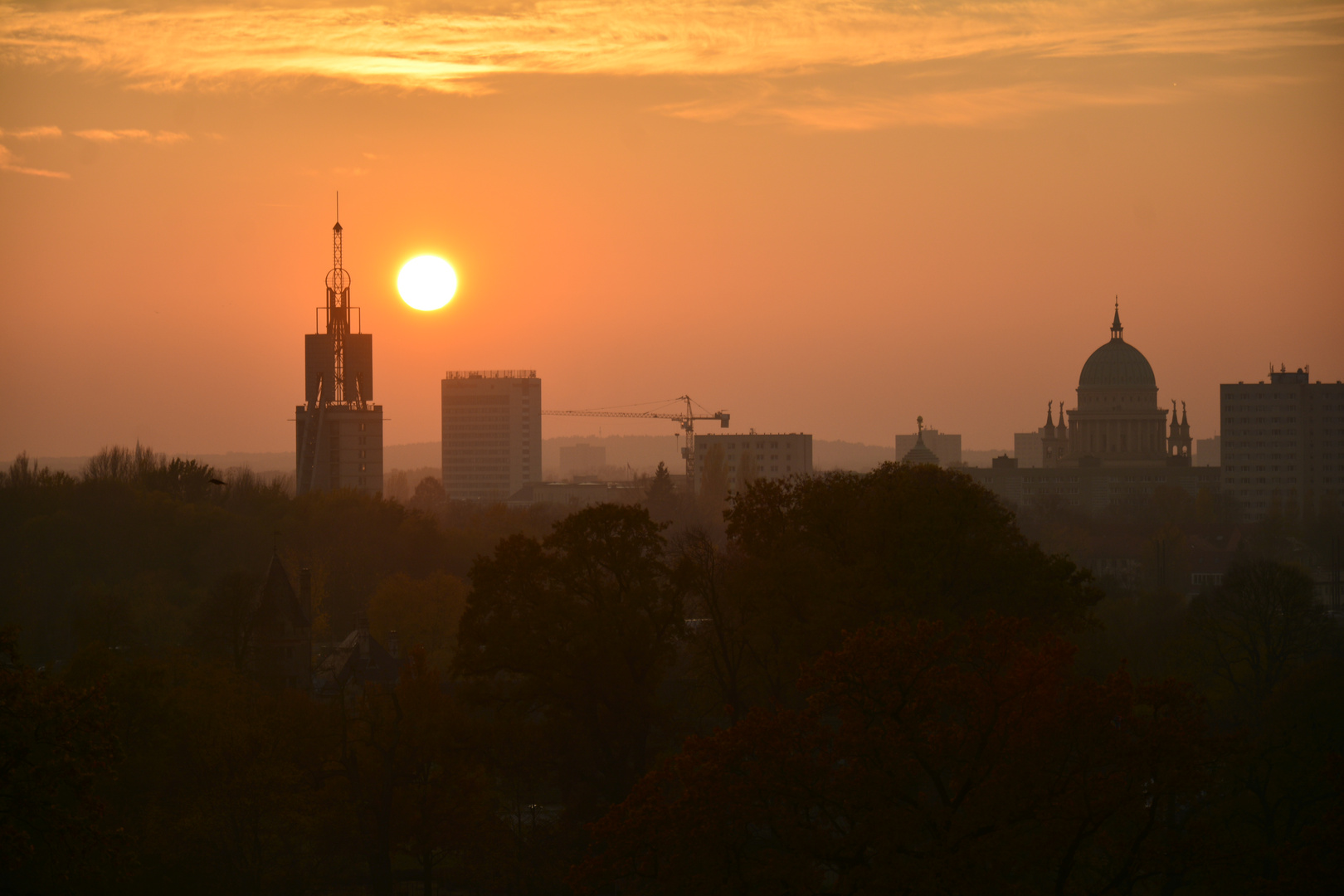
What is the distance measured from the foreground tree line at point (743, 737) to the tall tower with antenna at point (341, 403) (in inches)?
2586

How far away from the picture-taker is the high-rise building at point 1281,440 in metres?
191

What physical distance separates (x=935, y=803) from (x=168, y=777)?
62.5 feet

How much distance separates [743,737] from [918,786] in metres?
2.73

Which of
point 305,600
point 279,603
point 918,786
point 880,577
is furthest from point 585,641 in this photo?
point 305,600

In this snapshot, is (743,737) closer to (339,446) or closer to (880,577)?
(880,577)

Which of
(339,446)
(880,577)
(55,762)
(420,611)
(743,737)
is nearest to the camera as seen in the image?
(55,762)

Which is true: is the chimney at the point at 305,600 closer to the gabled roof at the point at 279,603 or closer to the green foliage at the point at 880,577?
the gabled roof at the point at 279,603

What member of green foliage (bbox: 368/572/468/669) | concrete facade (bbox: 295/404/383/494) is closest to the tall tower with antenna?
concrete facade (bbox: 295/404/383/494)

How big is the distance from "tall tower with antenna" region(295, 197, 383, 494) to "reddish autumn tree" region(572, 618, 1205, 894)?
347 feet

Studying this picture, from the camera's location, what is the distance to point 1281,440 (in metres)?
194

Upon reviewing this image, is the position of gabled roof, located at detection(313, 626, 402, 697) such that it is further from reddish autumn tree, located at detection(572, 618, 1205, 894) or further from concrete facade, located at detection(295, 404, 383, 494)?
concrete facade, located at detection(295, 404, 383, 494)

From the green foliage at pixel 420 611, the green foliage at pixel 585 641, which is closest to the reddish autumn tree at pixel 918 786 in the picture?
the green foliage at pixel 585 641

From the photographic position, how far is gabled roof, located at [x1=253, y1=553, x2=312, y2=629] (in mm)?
49656

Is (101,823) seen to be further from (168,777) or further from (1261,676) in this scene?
(1261,676)
